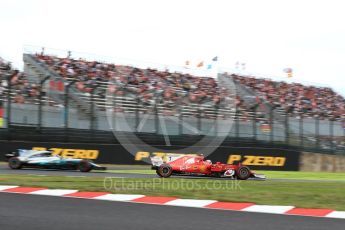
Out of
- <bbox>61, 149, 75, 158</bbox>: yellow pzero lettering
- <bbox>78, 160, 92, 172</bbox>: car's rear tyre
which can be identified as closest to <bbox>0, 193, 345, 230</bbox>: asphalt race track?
<bbox>78, 160, 92, 172</bbox>: car's rear tyre

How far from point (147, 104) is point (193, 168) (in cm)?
631

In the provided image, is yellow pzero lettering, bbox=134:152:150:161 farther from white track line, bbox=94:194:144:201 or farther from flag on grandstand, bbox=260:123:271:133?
white track line, bbox=94:194:144:201

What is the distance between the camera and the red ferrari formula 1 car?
13594mm

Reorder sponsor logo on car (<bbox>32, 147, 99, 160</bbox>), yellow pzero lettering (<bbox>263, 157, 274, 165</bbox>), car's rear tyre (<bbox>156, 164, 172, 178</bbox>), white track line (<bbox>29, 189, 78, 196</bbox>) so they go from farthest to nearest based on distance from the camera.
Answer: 1. yellow pzero lettering (<bbox>263, 157, 274, 165</bbox>)
2. sponsor logo on car (<bbox>32, 147, 99, 160</bbox>)
3. car's rear tyre (<bbox>156, 164, 172, 178</bbox>)
4. white track line (<bbox>29, 189, 78, 196</bbox>)

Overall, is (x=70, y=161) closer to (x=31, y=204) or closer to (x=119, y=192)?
(x=119, y=192)

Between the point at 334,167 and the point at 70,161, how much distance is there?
15615 millimetres

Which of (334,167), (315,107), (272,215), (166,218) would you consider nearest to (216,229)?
(166,218)

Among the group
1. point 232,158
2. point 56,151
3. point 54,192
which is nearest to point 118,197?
point 54,192

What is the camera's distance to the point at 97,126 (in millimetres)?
18578

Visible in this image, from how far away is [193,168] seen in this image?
1362 cm

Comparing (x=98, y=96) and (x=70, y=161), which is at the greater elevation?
(x=98, y=96)

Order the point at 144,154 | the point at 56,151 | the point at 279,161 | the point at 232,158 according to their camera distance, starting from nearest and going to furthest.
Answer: the point at 56,151
the point at 144,154
the point at 232,158
the point at 279,161

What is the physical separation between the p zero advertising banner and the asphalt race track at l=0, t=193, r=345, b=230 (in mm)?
11170

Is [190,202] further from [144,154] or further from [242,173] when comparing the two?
[144,154]
